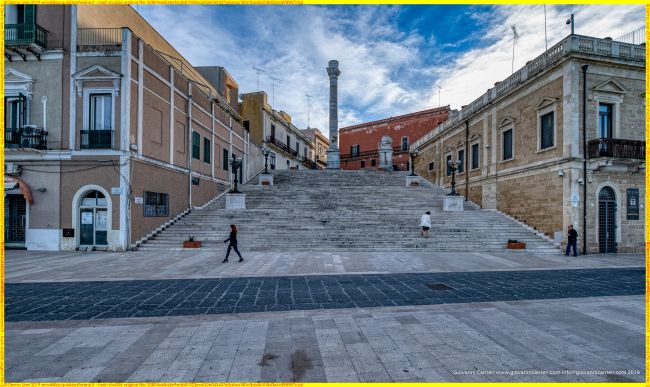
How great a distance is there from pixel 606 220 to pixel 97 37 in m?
27.8

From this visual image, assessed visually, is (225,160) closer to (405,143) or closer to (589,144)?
(589,144)

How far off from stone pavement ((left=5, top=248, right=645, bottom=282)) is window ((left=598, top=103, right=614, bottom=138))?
20.4 feet

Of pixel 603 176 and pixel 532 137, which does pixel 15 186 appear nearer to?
pixel 532 137

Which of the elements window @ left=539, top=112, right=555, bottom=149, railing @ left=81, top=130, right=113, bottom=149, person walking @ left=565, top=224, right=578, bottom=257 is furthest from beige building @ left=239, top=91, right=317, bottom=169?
person walking @ left=565, top=224, right=578, bottom=257

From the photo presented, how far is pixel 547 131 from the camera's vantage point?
1761 cm

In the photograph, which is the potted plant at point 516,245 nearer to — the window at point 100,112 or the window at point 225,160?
the window at point 100,112

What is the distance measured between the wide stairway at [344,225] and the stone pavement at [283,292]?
579 cm

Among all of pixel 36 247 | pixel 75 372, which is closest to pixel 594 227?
pixel 75 372

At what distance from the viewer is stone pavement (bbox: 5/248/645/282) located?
986cm

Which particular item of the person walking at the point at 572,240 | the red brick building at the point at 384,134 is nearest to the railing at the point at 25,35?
the person walking at the point at 572,240

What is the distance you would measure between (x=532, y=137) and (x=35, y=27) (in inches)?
1042

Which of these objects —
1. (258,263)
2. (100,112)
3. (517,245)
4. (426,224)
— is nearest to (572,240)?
(517,245)

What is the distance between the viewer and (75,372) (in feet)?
12.6

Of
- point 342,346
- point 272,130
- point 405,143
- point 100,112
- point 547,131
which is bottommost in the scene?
point 342,346
